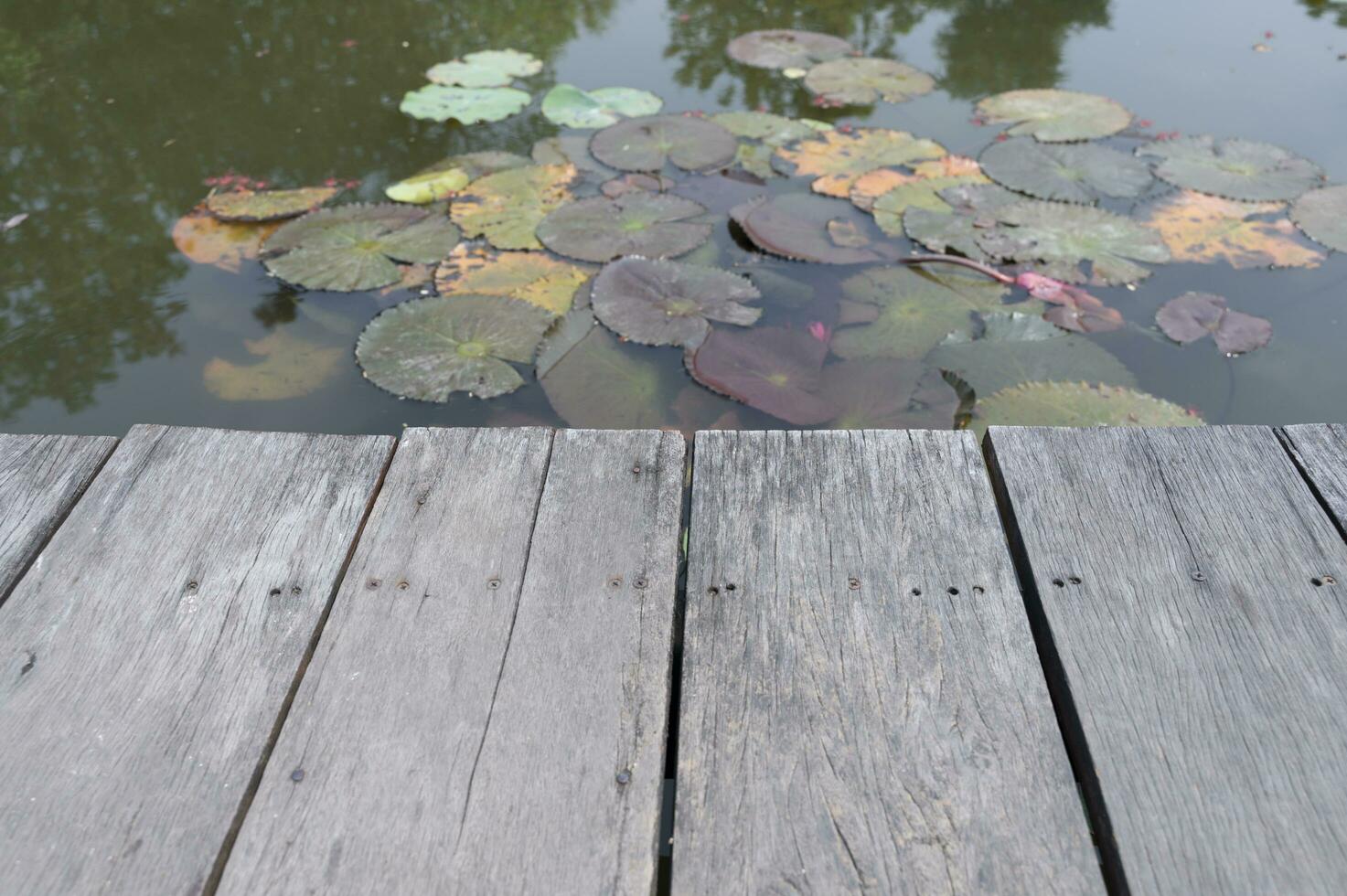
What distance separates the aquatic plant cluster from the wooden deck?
1044 millimetres

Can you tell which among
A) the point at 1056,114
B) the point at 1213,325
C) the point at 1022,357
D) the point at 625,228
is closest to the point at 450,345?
the point at 625,228

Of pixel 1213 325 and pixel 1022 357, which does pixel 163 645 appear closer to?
pixel 1022 357

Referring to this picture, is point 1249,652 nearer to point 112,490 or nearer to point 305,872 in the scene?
point 305,872

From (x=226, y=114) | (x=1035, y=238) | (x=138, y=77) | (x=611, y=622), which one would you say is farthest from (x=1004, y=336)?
(x=138, y=77)

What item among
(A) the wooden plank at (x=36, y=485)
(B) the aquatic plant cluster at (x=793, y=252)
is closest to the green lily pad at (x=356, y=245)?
(B) the aquatic plant cluster at (x=793, y=252)

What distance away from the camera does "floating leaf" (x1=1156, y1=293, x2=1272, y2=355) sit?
2.38 m

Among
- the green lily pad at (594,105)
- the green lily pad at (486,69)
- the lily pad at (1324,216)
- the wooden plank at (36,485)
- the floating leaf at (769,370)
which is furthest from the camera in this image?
the green lily pad at (486,69)

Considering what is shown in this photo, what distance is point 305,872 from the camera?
79cm

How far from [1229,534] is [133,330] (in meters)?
2.64

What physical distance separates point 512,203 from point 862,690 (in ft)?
7.85

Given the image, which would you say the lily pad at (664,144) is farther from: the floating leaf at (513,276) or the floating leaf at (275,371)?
the floating leaf at (275,371)

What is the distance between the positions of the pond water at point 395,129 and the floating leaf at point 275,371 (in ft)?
0.06

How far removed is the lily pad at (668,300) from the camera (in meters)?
2.41

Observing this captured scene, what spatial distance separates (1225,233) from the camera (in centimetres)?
275
